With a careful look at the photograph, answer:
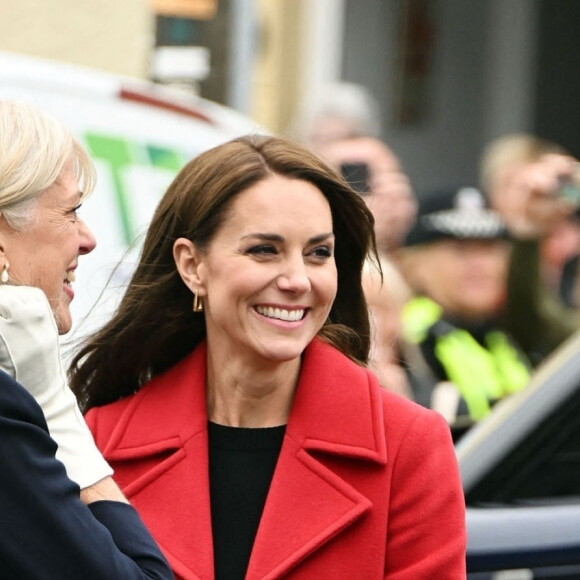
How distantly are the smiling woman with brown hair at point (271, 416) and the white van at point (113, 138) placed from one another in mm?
1224

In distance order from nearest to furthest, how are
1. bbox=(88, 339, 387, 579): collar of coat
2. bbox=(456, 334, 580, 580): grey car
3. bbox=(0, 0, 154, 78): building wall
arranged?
bbox=(88, 339, 387, 579): collar of coat < bbox=(456, 334, 580, 580): grey car < bbox=(0, 0, 154, 78): building wall

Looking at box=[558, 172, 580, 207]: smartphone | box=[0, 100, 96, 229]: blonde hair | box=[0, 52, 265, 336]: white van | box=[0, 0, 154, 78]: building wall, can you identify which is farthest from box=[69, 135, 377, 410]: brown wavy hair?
box=[0, 0, 154, 78]: building wall

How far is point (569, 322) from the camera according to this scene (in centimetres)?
709

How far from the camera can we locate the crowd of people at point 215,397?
2.71 m

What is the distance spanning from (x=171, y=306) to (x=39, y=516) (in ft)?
2.98

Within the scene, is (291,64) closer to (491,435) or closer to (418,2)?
(418,2)

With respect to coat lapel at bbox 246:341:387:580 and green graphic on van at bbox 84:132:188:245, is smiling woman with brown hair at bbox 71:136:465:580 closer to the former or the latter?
coat lapel at bbox 246:341:387:580

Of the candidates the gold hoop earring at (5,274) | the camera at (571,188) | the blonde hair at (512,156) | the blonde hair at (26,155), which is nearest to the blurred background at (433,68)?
the blonde hair at (512,156)

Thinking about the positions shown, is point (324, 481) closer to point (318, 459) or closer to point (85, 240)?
point (318, 459)

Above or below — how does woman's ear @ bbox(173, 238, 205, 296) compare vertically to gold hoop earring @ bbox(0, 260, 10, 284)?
below

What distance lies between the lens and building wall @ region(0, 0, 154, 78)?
8547 millimetres

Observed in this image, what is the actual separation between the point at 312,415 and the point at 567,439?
907mm

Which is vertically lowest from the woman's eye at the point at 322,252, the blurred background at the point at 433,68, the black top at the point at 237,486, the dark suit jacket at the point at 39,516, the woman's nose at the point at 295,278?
the blurred background at the point at 433,68

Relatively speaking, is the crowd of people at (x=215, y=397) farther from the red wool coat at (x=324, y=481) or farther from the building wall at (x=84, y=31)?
the building wall at (x=84, y=31)
